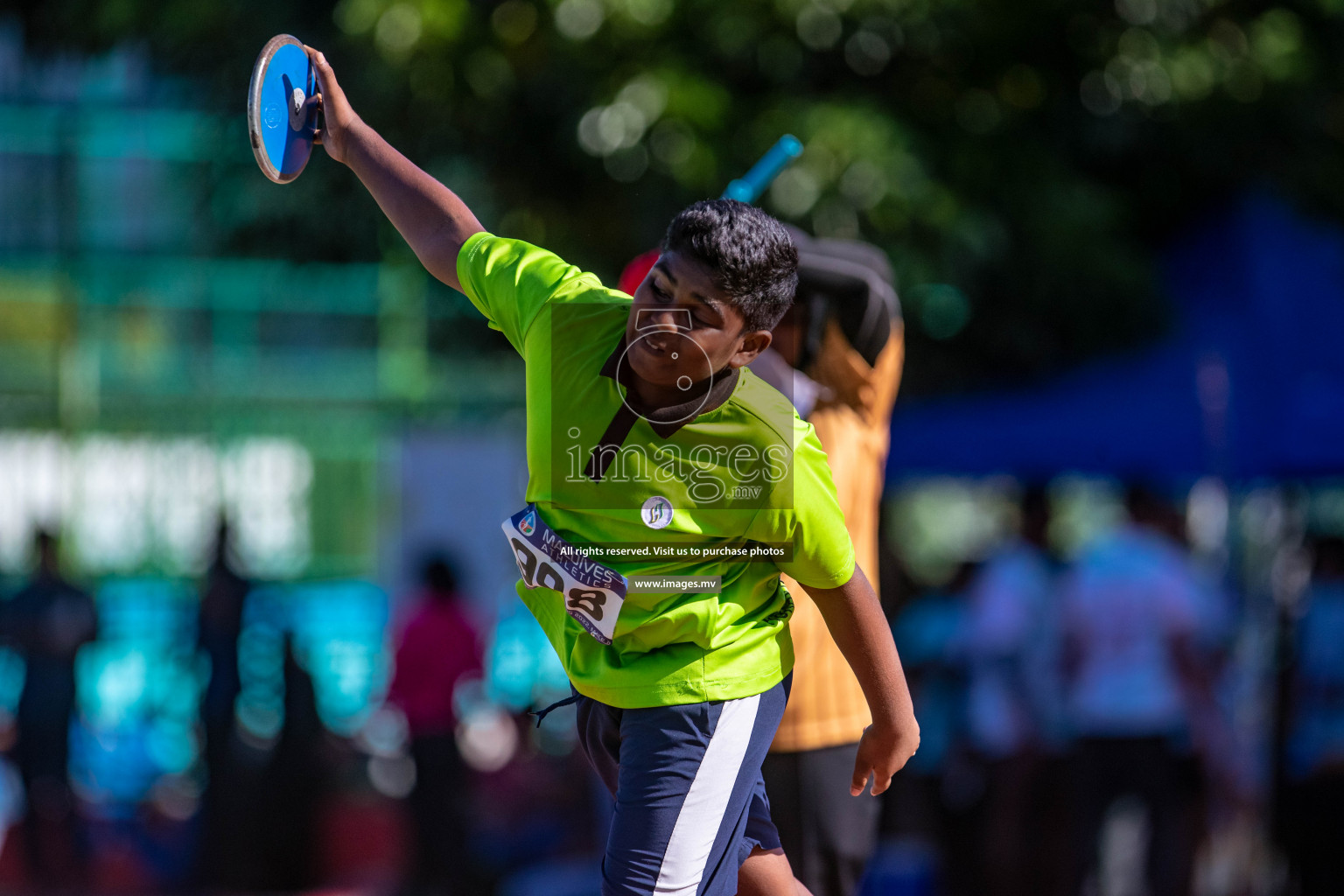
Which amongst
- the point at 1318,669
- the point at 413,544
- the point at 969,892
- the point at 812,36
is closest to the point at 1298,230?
the point at 1318,669

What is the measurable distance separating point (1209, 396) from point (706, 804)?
5109mm

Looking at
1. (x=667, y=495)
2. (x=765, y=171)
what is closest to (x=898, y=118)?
(x=765, y=171)

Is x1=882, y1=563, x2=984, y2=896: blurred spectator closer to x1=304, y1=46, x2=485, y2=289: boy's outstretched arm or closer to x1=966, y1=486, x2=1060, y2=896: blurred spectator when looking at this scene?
x1=966, y1=486, x2=1060, y2=896: blurred spectator

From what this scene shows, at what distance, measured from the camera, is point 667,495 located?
8.11 ft

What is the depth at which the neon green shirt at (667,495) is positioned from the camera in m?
2.46

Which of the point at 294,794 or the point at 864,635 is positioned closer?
the point at 864,635

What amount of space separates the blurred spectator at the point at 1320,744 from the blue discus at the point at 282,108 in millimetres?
5391

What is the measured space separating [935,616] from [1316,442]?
205 centimetres

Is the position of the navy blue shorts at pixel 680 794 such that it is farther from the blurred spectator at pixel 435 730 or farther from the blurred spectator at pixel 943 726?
the blurred spectator at pixel 435 730

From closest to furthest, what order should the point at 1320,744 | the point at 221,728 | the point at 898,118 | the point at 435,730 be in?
the point at 1320,744, the point at 898,118, the point at 435,730, the point at 221,728

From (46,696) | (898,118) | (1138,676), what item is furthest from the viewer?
(46,696)

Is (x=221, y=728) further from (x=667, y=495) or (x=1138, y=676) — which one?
(x=667, y=495)

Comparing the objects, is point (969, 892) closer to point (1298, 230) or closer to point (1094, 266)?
point (1094, 266)

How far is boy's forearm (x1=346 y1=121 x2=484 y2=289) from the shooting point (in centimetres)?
281
